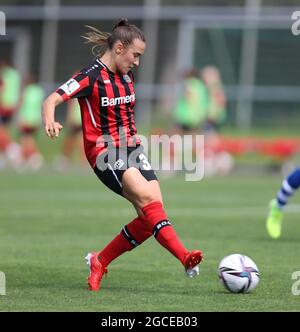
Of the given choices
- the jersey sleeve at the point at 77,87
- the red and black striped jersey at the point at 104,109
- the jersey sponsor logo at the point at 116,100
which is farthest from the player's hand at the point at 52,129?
the jersey sponsor logo at the point at 116,100

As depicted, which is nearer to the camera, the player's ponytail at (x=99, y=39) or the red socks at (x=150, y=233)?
the red socks at (x=150, y=233)

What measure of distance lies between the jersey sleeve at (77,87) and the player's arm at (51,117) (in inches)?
2.6

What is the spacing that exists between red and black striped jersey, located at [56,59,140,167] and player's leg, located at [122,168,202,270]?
345mm

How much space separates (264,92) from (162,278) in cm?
2287

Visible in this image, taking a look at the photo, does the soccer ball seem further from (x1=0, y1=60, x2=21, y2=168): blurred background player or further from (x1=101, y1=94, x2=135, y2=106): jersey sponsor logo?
(x1=0, y1=60, x2=21, y2=168): blurred background player

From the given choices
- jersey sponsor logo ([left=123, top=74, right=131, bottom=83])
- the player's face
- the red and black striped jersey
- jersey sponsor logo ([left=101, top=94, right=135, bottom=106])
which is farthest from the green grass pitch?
the player's face

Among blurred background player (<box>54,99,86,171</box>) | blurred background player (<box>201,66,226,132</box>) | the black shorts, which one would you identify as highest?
blurred background player (<box>201,66,226,132</box>)

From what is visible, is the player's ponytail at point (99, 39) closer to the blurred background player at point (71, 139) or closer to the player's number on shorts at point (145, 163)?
the player's number on shorts at point (145, 163)

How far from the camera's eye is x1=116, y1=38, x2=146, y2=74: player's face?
314 inches

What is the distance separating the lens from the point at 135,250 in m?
11.0

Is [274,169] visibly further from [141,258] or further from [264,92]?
[141,258]

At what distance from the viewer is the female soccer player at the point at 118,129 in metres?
7.86

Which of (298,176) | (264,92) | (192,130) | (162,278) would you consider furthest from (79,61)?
(162,278)

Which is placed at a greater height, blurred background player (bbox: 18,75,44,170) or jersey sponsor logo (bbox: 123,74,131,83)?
blurred background player (bbox: 18,75,44,170)
